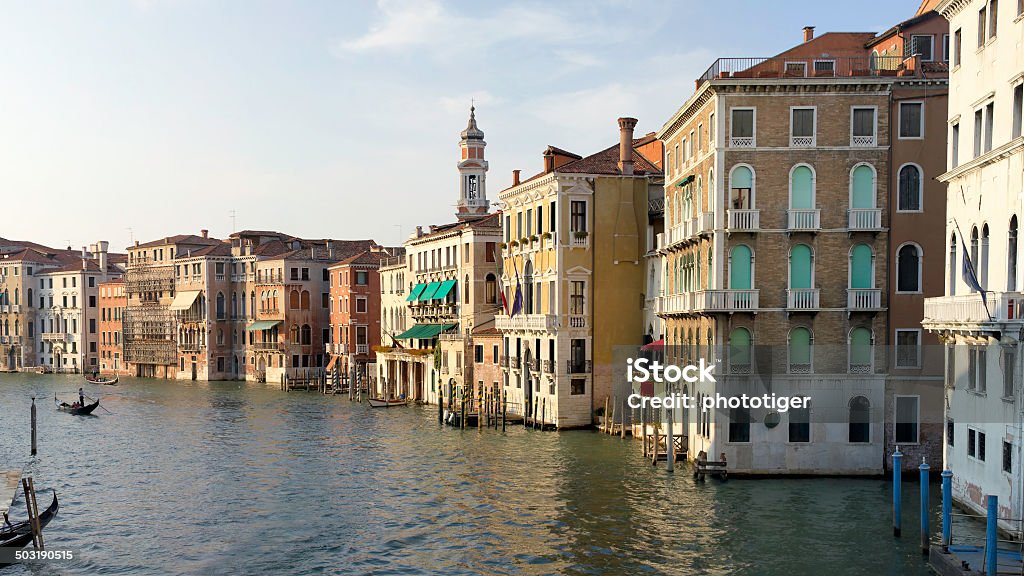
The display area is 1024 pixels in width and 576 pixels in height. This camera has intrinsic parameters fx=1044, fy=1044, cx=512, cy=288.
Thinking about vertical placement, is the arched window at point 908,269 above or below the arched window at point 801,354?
above

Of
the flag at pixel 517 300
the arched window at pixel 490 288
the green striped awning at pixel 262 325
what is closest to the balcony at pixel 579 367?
the flag at pixel 517 300

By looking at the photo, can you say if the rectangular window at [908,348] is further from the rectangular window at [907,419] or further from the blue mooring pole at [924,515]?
the blue mooring pole at [924,515]

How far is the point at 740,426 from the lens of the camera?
2467cm

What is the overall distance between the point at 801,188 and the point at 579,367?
12443mm

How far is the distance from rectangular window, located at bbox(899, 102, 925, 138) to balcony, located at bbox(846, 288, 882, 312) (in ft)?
12.2

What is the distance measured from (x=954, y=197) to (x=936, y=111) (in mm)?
5246

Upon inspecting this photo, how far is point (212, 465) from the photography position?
3033 centimetres

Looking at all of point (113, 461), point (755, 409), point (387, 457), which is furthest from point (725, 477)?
point (113, 461)

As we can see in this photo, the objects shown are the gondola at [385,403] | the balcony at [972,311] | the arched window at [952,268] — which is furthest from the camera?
A: the gondola at [385,403]

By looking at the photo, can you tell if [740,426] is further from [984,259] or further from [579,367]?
[579,367]

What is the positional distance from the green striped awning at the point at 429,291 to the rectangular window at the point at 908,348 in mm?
25924

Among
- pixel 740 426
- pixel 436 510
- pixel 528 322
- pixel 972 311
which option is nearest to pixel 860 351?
pixel 740 426

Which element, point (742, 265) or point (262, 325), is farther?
point (262, 325)

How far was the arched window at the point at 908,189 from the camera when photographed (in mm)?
24438
